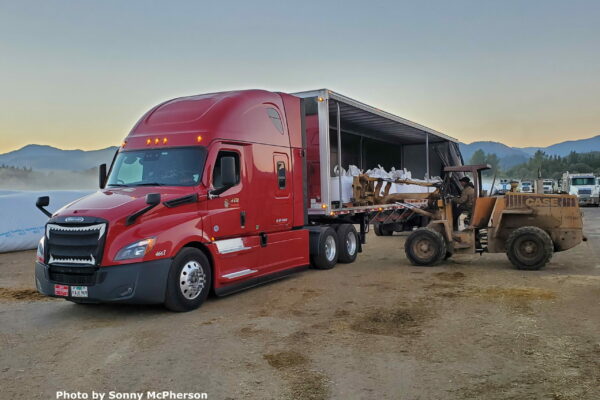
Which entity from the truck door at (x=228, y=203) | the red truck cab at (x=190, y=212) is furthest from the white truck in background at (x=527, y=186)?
the truck door at (x=228, y=203)

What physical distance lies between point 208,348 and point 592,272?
26.8ft

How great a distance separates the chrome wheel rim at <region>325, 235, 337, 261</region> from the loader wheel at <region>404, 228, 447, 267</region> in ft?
5.18

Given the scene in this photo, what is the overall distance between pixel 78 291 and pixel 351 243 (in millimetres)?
6874

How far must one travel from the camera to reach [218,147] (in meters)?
8.41

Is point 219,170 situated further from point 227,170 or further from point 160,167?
point 160,167

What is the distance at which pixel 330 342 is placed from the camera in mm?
5996

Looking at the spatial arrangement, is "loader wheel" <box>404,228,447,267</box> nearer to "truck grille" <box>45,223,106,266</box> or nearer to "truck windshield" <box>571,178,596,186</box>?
"truck grille" <box>45,223,106,266</box>

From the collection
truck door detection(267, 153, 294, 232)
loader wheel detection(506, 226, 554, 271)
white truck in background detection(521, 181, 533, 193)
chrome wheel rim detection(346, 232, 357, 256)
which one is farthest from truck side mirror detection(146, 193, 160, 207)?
white truck in background detection(521, 181, 533, 193)

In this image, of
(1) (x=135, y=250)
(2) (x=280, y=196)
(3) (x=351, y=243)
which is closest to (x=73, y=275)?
(1) (x=135, y=250)

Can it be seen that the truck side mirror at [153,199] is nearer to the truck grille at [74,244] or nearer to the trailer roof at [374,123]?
the truck grille at [74,244]

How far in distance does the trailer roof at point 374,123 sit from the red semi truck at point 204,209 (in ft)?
0.28

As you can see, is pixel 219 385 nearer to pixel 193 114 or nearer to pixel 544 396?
pixel 544 396

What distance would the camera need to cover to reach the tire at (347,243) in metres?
12.2

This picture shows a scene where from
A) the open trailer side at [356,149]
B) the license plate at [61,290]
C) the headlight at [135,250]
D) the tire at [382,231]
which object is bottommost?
the tire at [382,231]
